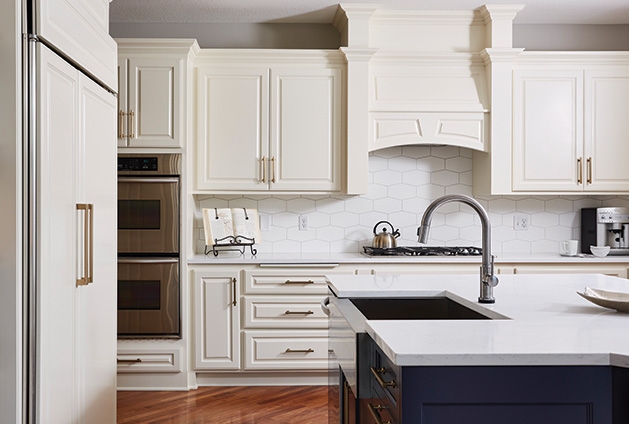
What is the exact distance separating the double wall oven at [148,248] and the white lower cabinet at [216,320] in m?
0.16

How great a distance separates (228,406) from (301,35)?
260cm

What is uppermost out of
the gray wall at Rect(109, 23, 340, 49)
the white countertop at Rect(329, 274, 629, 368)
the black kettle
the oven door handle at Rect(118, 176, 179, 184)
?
the gray wall at Rect(109, 23, 340, 49)

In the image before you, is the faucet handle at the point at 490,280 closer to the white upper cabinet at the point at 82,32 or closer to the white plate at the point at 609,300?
the white plate at the point at 609,300

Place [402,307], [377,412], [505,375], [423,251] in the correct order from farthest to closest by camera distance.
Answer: [423,251], [402,307], [377,412], [505,375]

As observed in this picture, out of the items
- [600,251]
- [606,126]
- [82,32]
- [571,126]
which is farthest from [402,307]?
[606,126]

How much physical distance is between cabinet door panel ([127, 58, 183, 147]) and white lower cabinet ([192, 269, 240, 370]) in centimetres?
88

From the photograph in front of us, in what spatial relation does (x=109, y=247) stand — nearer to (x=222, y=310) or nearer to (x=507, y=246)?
(x=222, y=310)

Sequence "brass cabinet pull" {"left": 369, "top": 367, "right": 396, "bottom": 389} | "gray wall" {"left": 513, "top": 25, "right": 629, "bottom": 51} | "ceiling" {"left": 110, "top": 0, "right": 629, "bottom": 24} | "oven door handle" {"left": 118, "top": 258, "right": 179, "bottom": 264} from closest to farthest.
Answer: "brass cabinet pull" {"left": 369, "top": 367, "right": 396, "bottom": 389}
"oven door handle" {"left": 118, "top": 258, "right": 179, "bottom": 264}
"ceiling" {"left": 110, "top": 0, "right": 629, "bottom": 24}
"gray wall" {"left": 513, "top": 25, "right": 629, "bottom": 51}

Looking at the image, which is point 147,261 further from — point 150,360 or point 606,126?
point 606,126

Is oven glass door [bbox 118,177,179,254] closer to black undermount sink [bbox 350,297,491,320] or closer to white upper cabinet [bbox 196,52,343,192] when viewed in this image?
Result: white upper cabinet [bbox 196,52,343,192]

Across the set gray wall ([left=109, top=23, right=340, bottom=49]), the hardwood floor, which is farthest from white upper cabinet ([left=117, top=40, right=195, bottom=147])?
the hardwood floor

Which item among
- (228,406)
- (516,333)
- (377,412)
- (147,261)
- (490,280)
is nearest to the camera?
(516,333)

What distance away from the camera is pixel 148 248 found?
396 centimetres

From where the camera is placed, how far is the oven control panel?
3982 millimetres
